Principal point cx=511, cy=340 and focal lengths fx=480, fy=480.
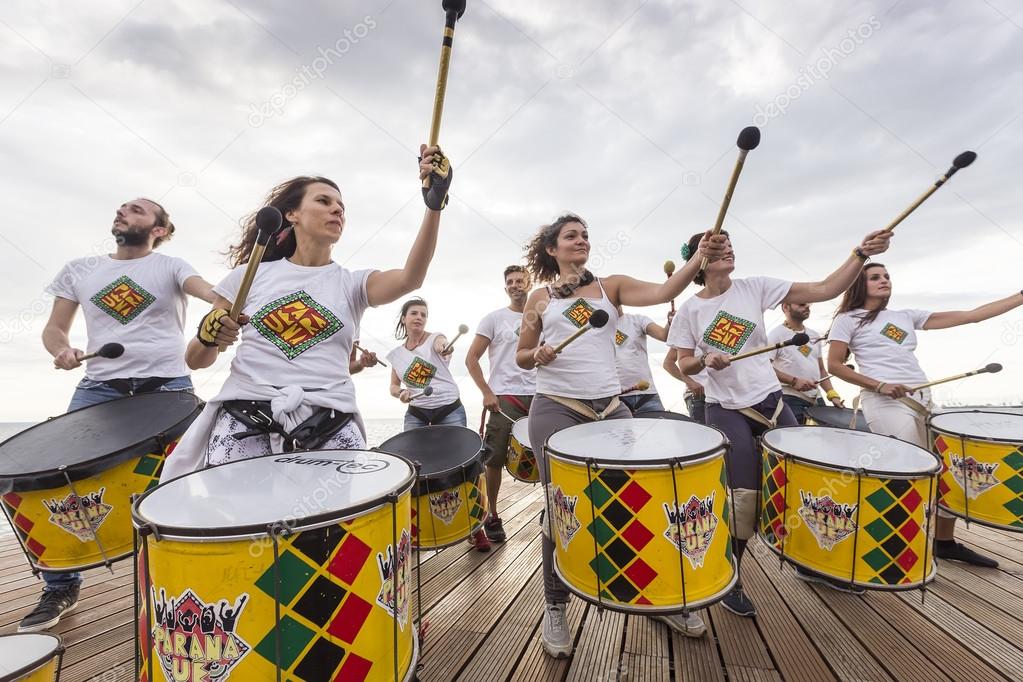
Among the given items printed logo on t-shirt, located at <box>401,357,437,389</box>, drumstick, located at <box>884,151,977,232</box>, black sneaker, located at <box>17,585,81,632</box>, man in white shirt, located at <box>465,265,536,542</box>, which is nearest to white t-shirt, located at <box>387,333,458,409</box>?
printed logo on t-shirt, located at <box>401,357,437,389</box>

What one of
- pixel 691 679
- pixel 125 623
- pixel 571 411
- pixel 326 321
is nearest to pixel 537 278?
pixel 571 411

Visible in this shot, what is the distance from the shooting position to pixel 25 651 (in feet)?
4.00

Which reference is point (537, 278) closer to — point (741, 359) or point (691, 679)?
point (741, 359)

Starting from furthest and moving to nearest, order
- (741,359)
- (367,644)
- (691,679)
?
(741,359)
(691,679)
(367,644)

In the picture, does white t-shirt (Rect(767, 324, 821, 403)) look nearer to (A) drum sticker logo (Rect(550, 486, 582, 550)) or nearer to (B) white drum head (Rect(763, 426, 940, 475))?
(B) white drum head (Rect(763, 426, 940, 475))

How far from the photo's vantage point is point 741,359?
104 inches

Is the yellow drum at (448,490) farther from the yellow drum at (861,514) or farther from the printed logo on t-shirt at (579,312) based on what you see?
the yellow drum at (861,514)

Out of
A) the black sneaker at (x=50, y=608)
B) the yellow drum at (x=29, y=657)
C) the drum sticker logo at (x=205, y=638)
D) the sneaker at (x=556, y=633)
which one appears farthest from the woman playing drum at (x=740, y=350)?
the black sneaker at (x=50, y=608)

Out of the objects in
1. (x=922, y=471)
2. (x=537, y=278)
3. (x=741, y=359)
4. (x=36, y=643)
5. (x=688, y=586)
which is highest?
(x=537, y=278)

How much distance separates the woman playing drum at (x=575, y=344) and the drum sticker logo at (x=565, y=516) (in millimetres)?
216

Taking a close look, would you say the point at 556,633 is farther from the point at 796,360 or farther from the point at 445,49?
the point at 796,360

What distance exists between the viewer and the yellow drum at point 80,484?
1.93 m

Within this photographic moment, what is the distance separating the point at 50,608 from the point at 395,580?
2413 millimetres

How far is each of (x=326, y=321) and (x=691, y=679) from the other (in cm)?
189
